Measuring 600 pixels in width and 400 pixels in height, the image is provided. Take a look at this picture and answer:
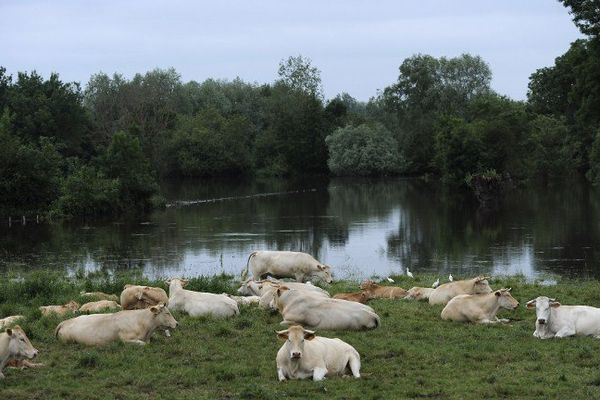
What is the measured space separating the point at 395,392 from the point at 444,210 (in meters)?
50.5

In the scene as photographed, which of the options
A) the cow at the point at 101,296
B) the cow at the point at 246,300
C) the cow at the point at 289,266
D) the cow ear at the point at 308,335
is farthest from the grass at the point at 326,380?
the cow at the point at 289,266

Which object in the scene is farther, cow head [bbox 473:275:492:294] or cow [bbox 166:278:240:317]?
cow head [bbox 473:275:492:294]

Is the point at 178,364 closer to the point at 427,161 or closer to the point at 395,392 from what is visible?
the point at 395,392

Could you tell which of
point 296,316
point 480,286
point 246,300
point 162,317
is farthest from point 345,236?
point 162,317

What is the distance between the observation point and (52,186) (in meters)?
57.3

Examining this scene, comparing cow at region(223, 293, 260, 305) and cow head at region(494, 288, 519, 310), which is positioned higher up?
cow head at region(494, 288, 519, 310)

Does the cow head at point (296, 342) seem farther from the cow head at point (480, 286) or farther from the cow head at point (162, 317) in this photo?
the cow head at point (480, 286)

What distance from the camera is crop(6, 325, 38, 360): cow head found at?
37.1 ft

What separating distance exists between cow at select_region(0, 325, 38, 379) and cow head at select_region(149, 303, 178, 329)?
7.35 ft

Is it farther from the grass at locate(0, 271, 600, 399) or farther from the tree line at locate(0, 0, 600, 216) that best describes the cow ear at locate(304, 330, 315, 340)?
the tree line at locate(0, 0, 600, 216)

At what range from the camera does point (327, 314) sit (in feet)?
46.1

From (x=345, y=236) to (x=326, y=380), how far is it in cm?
3293

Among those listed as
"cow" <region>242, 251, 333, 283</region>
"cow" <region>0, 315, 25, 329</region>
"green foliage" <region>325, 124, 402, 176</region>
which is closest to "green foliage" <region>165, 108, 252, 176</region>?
"green foliage" <region>325, 124, 402, 176</region>

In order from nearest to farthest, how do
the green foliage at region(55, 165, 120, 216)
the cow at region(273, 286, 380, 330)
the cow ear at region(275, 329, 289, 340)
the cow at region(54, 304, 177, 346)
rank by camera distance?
the cow ear at region(275, 329, 289, 340) → the cow at region(54, 304, 177, 346) → the cow at region(273, 286, 380, 330) → the green foliage at region(55, 165, 120, 216)
